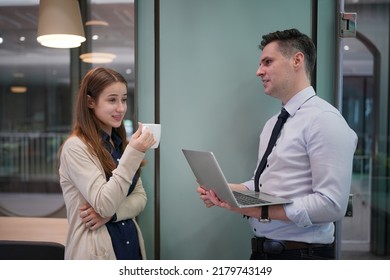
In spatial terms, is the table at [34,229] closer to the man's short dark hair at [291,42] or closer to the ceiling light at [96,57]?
the ceiling light at [96,57]

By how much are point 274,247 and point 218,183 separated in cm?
32

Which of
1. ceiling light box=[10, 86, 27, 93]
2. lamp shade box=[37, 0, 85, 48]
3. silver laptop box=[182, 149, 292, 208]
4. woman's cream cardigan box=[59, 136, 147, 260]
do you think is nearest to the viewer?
silver laptop box=[182, 149, 292, 208]

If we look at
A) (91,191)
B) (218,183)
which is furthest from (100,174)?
(218,183)

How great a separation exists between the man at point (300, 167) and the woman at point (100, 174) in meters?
0.25

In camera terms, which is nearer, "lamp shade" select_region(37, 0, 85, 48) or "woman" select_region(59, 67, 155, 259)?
"woman" select_region(59, 67, 155, 259)

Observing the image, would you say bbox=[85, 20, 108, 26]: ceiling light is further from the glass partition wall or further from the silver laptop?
the silver laptop

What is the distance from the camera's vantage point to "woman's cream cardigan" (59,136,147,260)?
104 centimetres

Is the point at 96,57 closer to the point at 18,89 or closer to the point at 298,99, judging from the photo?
the point at 298,99

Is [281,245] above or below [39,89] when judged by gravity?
below

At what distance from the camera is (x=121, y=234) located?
1148mm

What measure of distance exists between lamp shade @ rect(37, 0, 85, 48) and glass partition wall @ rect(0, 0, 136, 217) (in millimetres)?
158

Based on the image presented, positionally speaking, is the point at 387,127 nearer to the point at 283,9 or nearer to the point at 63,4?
the point at 283,9

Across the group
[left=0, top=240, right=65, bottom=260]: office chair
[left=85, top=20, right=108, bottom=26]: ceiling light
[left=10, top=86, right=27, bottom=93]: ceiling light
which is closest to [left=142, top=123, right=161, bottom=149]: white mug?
[left=0, top=240, right=65, bottom=260]: office chair

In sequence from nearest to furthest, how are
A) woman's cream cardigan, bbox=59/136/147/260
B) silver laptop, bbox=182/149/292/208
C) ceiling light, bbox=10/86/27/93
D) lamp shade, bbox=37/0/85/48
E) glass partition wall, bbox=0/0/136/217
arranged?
silver laptop, bbox=182/149/292/208 → woman's cream cardigan, bbox=59/136/147/260 → lamp shade, bbox=37/0/85/48 → glass partition wall, bbox=0/0/136/217 → ceiling light, bbox=10/86/27/93
